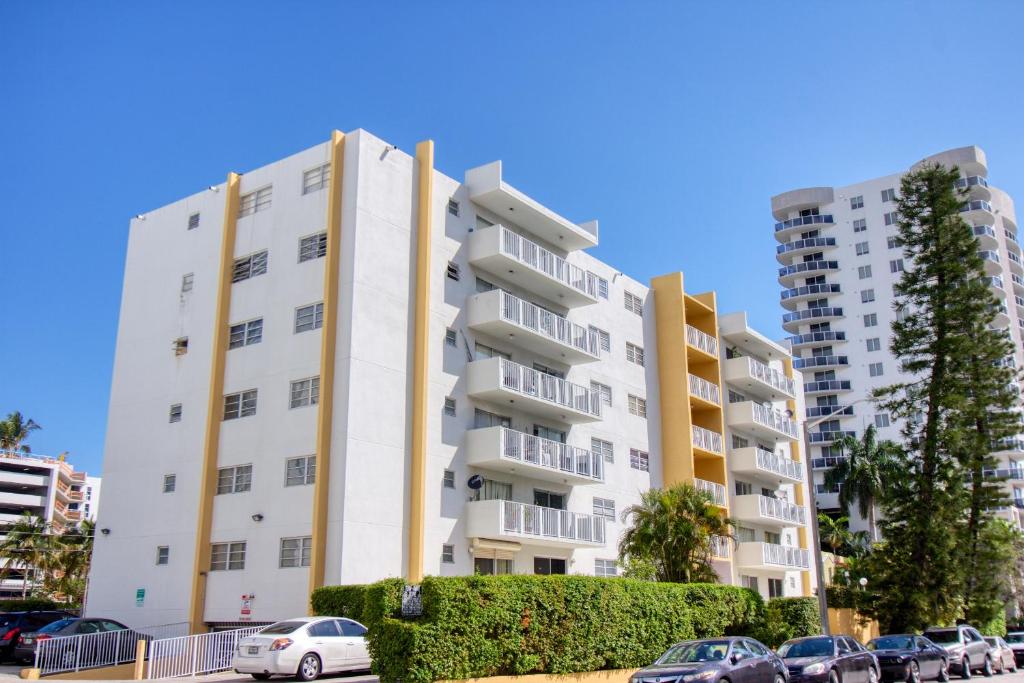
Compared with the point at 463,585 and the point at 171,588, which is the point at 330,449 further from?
the point at 463,585

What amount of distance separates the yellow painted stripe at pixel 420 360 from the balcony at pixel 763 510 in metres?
22.7

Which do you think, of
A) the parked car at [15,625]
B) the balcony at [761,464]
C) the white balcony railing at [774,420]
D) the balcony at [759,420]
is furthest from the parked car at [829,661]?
the white balcony railing at [774,420]

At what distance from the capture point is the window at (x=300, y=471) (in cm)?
2805

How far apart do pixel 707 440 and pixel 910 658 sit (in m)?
19.0

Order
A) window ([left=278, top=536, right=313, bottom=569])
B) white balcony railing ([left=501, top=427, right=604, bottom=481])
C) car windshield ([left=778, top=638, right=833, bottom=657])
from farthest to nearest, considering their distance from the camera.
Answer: white balcony railing ([left=501, top=427, right=604, bottom=481]) → window ([left=278, top=536, right=313, bottom=569]) → car windshield ([left=778, top=638, right=833, bottom=657])

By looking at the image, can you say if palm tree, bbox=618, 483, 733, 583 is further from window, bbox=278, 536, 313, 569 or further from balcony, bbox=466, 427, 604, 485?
window, bbox=278, 536, 313, 569

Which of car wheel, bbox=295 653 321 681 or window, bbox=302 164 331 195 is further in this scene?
window, bbox=302 164 331 195

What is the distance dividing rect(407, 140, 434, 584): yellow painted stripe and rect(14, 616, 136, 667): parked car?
8.67 metres

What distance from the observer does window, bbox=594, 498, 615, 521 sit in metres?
37.7

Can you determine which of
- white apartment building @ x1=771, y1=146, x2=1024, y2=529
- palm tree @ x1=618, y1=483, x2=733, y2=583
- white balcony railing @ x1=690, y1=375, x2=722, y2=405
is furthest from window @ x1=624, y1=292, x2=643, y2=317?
white apartment building @ x1=771, y1=146, x2=1024, y2=529

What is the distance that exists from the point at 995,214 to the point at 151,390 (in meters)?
88.8

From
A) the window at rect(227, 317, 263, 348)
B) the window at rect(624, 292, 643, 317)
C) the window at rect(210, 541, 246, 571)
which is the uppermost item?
the window at rect(624, 292, 643, 317)

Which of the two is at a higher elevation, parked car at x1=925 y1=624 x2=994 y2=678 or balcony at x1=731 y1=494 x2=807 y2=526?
balcony at x1=731 y1=494 x2=807 y2=526

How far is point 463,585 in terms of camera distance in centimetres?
1944
